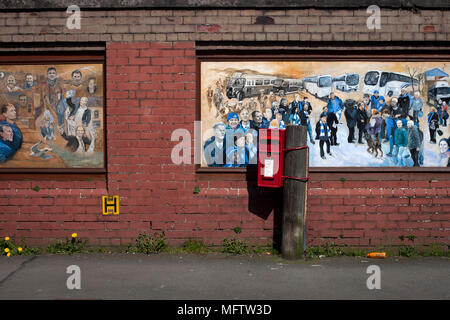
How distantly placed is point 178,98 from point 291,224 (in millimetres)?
2453

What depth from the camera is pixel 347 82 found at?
6.78 m

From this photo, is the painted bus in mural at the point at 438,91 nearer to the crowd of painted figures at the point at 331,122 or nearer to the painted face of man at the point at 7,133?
the crowd of painted figures at the point at 331,122

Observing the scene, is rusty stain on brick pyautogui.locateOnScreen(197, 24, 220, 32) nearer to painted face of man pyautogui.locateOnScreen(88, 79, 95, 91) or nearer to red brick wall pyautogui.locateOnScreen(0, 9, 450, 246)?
red brick wall pyautogui.locateOnScreen(0, 9, 450, 246)

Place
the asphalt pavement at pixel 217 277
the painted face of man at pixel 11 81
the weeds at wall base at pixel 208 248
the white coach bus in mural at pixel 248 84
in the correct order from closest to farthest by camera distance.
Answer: the asphalt pavement at pixel 217 277 → the weeds at wall base at pixel 208 248 → the white coach bus in mural at pixel 248 84 → the painted face of man at pixel 11 81

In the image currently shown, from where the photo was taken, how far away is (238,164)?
6.83m

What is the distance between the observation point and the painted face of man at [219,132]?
22.4ft

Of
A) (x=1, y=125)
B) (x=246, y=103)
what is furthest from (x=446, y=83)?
(x=1, y=125)

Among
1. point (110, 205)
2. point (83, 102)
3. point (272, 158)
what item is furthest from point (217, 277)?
point (83, 102)

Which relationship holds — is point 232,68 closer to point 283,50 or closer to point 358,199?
point 283,50

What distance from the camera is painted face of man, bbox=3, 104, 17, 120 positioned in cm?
694

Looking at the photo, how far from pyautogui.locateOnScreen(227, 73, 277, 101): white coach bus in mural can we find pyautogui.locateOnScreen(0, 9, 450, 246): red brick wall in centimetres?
56

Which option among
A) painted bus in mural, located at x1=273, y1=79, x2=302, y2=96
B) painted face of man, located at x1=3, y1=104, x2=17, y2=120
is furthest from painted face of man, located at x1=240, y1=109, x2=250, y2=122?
painted face of man, located at x1=3, y1=104, x2=17, y2=120

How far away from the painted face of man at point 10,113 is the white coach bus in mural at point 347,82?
195 inches

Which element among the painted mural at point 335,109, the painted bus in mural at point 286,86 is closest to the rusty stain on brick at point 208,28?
the painted mural at point 335,109
